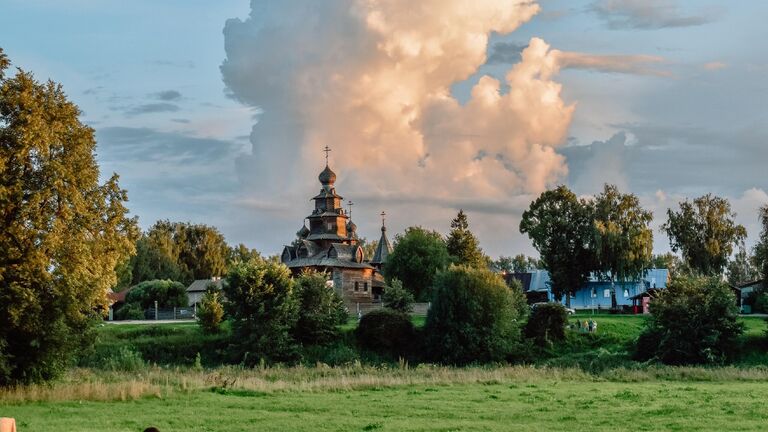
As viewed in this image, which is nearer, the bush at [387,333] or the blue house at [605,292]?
the bush at [387,333]

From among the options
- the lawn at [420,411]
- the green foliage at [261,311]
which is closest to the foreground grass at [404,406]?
the lawn at [420,411]

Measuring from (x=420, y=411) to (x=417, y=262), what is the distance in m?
A: 63.8

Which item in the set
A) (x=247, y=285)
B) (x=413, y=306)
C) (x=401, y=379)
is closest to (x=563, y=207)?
(x=413, y=306)

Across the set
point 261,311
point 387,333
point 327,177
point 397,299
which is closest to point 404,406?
point 261,311

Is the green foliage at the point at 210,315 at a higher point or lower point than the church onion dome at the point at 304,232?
lower

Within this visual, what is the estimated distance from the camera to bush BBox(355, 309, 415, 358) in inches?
2616

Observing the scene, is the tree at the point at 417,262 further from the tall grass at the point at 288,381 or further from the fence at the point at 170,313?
the tall grass at the point at 288,381

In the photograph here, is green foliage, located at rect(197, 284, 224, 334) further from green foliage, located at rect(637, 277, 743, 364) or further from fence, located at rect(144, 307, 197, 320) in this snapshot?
green foliage, located at rect(637, 277, 743, 364)

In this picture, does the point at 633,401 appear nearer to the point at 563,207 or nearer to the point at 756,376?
the point at 756,376

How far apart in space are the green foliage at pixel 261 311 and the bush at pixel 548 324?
16714mm

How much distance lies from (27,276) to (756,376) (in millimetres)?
32405

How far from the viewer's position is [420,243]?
94250 millimetres

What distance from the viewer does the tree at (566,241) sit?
89.1 metres

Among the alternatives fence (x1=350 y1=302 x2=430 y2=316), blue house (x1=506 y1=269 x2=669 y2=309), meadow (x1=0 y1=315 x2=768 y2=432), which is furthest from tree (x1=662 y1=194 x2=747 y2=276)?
meadow (x1=0 y1=315 x2=768 y2=432)
